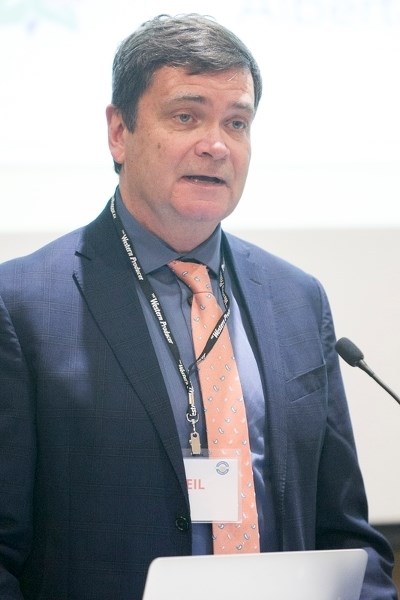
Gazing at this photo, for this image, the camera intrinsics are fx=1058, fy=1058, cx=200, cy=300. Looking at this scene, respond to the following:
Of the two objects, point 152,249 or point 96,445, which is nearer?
point 96,445

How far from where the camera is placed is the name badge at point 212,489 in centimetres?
210

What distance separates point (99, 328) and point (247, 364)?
334 millimetres

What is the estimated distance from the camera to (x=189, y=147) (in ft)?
7.21

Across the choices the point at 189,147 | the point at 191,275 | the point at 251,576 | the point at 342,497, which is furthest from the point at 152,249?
the point at 251,576

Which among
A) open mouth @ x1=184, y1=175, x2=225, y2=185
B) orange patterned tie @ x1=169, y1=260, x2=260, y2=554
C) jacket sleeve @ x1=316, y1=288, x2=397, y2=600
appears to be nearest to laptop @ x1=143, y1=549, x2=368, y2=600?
orange patterned tie @ x1=169, y1=260, x2=260, y2=554

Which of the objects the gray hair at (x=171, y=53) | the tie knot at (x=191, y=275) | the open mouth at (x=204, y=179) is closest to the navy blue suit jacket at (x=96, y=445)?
the tie knot at (x=191, y=275)

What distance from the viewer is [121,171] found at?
94.0 inches

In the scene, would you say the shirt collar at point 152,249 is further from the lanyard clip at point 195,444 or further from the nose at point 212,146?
the lanyard clip at point 195,444

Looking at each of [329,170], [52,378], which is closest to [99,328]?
[52,378]

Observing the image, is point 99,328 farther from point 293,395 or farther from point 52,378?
point 293,395

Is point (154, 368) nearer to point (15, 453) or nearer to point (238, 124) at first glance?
point (15, 453)

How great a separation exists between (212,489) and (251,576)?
1.51ft

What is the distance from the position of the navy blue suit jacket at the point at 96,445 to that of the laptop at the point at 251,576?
0.41 meters

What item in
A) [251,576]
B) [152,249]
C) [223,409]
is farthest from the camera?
[152,249]
